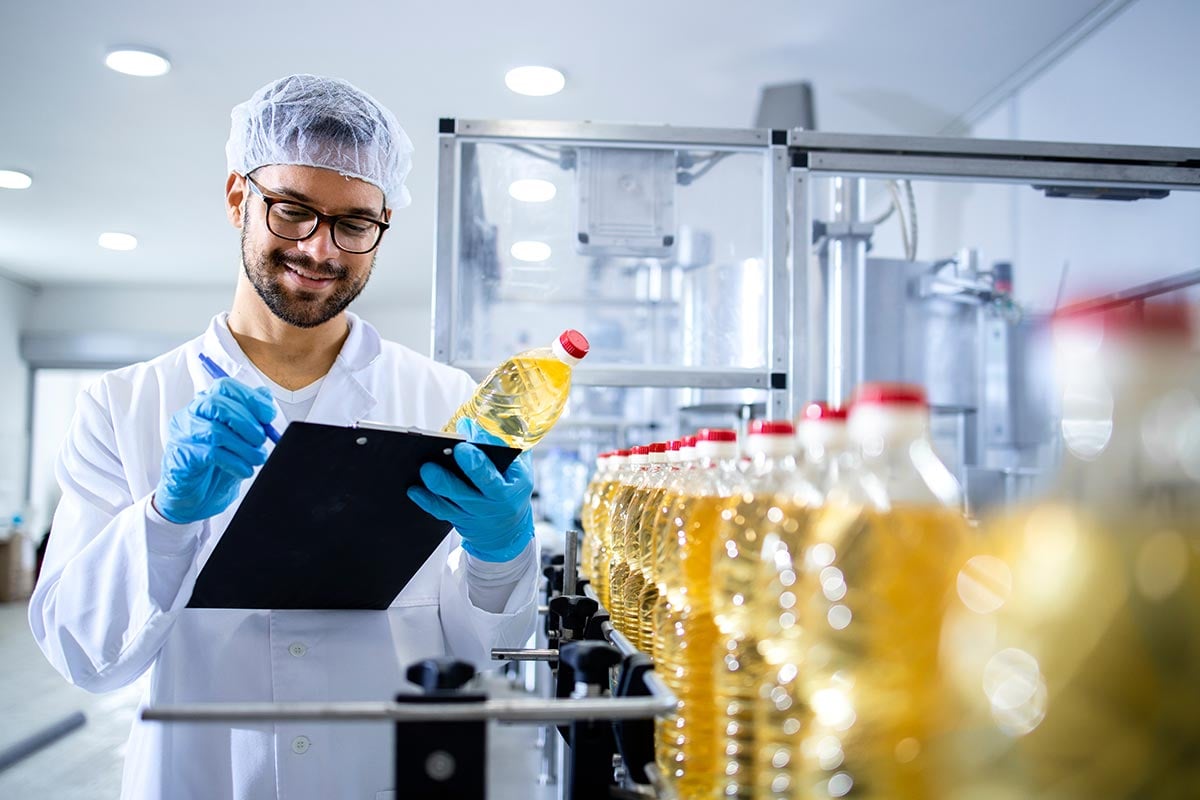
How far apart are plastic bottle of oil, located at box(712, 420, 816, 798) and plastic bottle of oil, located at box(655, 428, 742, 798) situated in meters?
0.04

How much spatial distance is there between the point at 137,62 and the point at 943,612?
4.06m

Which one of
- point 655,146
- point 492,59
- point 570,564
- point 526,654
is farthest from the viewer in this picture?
point 492,59

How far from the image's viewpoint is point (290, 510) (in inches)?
37.9

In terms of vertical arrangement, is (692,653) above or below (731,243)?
below

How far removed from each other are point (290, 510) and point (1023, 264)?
11.3 ft

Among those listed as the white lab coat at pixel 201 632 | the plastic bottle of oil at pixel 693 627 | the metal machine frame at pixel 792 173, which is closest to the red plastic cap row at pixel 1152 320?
the plastic bottle of oil at pixel 693 627

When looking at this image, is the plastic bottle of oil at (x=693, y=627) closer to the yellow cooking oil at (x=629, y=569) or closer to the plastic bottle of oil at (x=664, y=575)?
the plastic bottle of oil at (x=664, y=575)

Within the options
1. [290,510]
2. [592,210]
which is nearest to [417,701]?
[290,510]

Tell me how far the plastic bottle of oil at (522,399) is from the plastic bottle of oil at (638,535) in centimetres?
18

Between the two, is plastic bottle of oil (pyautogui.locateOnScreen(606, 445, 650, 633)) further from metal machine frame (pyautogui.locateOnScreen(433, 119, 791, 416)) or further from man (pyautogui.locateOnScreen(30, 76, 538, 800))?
metal machine frame (pyautogui.locateOnScreen(433, 119, 791, 416))

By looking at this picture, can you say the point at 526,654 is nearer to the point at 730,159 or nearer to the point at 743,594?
the point at 743,594

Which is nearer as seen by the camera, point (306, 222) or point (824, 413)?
point (824, 413)

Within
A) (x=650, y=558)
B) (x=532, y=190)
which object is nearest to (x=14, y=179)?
(x=532, y=190)

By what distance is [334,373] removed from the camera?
1593 millimetres
